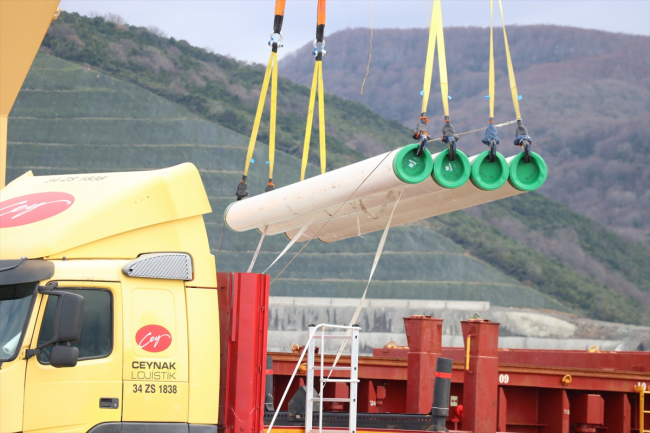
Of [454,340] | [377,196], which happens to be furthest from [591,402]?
[454,340]

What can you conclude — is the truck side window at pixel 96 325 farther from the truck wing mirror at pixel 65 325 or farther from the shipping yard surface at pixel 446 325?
the shipping yard surface at pixel 446 325

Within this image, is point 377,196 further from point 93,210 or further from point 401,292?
point 401,292

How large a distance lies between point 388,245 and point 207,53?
61.2 m

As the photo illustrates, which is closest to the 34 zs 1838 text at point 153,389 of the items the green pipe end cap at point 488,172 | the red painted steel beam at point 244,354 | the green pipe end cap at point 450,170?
the red painted steel beam at point 244,354

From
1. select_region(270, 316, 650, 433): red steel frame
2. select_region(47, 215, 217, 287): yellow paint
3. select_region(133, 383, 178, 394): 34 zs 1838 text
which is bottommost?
select_region(270, 316, 650, 433): red steel frame

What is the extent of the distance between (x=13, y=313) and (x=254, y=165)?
6400 centimetres

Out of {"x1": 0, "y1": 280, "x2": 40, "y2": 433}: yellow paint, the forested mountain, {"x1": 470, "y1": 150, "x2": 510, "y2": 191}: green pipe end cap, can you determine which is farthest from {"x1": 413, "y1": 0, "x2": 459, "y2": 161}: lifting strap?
the forested mountain

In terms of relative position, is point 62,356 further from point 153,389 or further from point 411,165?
point 411,165

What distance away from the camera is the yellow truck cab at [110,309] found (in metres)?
5.94

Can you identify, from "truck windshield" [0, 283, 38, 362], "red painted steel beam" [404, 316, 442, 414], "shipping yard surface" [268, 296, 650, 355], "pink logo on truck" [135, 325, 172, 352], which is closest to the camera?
"truck windshield" [0, 283, 38, 362]

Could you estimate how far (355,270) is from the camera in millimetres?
60812

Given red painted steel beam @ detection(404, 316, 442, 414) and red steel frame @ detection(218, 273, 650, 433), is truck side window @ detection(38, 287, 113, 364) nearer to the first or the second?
red steel frame @ detection(218, 273, 650, 433)

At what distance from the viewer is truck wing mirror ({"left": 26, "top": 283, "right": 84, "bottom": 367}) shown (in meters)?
5.79

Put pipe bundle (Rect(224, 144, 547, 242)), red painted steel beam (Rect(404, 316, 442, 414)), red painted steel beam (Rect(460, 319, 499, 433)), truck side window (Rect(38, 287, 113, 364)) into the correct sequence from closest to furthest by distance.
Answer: truck side window (Rect(38, 287, 113, 364)) < pipe bundle (Rect(224, 144, 547, 242)) < red painted steel beam (Rect(460, 319, 499, 433)) < red painted steel beam (Rect(404, 316, 442, 414))
